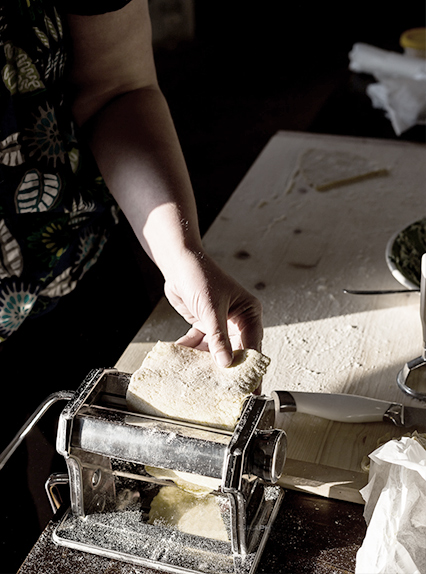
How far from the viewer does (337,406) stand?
1.04m

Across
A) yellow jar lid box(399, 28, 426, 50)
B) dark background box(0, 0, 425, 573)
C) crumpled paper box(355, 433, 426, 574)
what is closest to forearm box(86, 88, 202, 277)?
dark background box(0, 0, 425, 573)

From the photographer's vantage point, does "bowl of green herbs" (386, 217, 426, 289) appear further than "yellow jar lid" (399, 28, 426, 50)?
No

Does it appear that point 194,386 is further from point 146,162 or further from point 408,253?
point 408,253

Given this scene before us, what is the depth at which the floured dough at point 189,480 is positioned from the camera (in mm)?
852

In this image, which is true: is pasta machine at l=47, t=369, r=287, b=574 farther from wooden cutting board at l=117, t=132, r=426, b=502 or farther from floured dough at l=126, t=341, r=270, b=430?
wooden cutting board at l=117, t=132, r=426, b=502

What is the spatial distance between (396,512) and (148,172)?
0.73 meters

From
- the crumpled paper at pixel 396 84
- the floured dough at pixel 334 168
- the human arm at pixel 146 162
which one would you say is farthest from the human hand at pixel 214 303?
the crumpled paper at pixel 396 84

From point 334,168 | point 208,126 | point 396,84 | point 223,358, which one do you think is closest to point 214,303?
point 223,358

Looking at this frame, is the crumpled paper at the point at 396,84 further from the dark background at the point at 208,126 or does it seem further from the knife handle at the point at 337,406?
the knife handle at the point at 337,406

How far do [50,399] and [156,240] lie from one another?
1.25 ft

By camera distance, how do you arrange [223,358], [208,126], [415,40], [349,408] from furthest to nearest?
[208,126]
[415,40]
[349,408]
[223,358]

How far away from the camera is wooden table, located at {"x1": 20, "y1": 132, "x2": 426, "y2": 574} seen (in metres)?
0.90

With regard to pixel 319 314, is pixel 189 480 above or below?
above

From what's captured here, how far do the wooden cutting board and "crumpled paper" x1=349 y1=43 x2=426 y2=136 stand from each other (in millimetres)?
514
